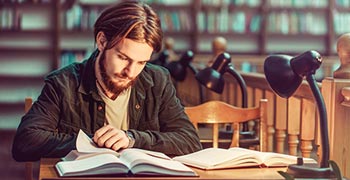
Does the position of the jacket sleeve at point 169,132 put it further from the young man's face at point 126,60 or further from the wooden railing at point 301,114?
the wooden railing at point 301,114

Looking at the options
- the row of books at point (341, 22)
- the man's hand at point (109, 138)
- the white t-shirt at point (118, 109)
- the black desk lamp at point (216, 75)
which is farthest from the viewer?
the row of books at point (341, 22)

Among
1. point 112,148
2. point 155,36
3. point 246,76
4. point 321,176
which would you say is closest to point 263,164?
point 321,176

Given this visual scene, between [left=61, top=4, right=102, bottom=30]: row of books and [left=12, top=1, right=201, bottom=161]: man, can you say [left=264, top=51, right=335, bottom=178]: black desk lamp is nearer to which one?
[left=12, top=1, right=201, bottom=161]: man

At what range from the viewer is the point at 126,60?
94.6 inches

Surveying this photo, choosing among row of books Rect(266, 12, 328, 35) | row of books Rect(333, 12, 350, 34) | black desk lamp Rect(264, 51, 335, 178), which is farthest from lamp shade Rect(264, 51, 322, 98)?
row of books Rect(333, 12, 350, 34)


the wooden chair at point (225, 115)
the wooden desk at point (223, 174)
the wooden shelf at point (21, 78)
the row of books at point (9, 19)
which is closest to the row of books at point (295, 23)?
the wooden shelf at point (21, 78)

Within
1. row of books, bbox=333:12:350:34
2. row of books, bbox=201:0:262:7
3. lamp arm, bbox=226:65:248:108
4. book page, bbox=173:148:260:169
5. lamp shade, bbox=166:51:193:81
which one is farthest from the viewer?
row of books, bbox=333:12:350:34

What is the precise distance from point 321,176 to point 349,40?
76 cm

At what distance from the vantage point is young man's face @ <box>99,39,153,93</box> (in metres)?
2.39

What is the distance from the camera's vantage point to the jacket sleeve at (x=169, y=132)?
238cm

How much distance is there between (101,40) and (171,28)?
19.2 feet

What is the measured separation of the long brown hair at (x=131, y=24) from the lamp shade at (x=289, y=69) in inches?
21.9

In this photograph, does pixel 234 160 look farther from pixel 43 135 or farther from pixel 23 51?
pixel 23 51

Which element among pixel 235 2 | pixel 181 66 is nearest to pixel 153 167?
pixel 181 66
